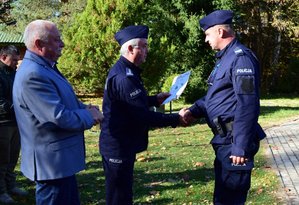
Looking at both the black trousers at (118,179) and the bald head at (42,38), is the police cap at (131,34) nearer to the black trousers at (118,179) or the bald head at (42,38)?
the bald head at (42,38)

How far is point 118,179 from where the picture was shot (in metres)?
4.24

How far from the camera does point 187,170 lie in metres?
8.08

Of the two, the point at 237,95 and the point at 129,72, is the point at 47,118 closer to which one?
the point at 129,72

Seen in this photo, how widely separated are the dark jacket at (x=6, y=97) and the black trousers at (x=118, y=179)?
2252 mm

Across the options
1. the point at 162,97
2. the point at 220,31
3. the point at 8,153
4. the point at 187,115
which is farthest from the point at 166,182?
the point at 220,31

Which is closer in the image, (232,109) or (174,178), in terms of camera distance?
(232,109)

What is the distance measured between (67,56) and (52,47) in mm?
15296

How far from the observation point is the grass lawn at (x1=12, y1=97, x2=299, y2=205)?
20.7 ft

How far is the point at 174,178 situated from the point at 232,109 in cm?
386

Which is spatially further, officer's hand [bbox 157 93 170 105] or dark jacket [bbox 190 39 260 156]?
officer's hand [bbox 157 93 170 105]

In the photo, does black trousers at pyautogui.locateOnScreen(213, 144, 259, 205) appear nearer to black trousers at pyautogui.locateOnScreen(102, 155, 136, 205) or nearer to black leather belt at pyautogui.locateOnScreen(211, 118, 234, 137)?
black leather belt at pyautogui.locateOnScreen(211, 118, 234, 137)

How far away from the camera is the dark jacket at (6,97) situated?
19.5 feet

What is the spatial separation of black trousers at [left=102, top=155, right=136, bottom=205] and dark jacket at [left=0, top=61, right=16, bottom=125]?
2252mm

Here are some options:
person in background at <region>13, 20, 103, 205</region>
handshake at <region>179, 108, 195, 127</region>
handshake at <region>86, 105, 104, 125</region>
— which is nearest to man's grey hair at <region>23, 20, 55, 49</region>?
person in background at <region>13, 20, 103, 205</region>
